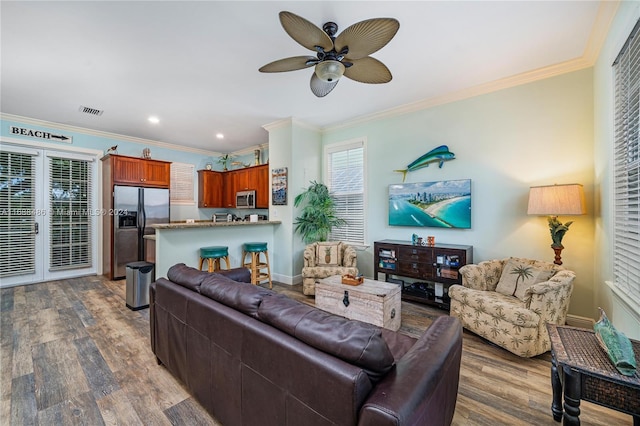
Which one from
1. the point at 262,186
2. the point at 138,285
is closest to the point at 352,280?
the point at 138,285

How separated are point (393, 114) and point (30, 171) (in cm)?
634

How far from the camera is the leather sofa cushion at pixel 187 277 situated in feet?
6.13

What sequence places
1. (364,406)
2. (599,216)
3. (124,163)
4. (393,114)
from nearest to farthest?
(364,406) → (599,216) → (393,114) → (124,163)

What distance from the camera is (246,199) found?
20.3 ft

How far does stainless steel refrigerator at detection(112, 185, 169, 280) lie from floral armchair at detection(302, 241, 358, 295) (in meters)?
3.11

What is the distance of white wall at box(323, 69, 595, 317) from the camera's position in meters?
2.94

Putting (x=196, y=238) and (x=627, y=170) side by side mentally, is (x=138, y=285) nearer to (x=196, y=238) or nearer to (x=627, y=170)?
(x=196, y=238)

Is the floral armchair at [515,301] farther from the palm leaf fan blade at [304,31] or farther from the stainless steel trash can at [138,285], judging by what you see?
the stainless steel trash can at [138,285]

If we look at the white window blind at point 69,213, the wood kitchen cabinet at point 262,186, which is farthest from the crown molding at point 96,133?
the wood kitchen cabinet at point 262,186

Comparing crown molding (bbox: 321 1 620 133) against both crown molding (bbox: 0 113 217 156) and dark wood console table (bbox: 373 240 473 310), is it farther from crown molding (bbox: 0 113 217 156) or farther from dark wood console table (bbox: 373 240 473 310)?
crown molding (bbox: 0 113 217 156)

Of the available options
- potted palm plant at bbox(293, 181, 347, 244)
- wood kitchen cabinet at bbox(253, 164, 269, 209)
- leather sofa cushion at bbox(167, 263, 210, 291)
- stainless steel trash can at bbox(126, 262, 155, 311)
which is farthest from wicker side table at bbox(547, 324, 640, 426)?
wood kitchen cabinet at bbox(253, 164, 269, 209)

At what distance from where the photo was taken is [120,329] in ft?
9.50

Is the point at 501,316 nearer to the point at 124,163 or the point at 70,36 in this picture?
the point at 70,36

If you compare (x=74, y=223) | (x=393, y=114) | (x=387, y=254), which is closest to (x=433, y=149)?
(x=393, y=114)
